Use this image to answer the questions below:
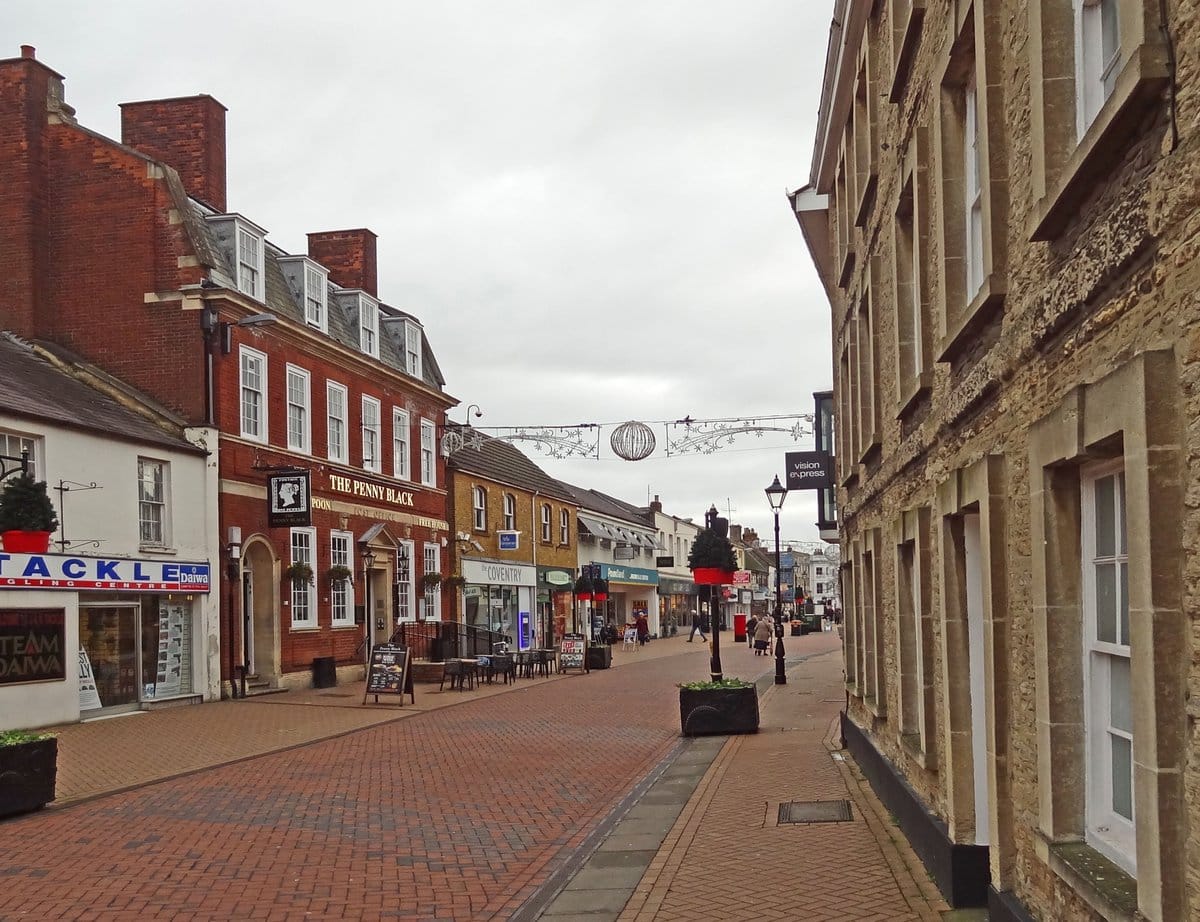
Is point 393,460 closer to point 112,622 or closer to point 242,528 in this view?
point 242,528

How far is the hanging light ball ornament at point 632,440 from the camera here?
28.4 metres

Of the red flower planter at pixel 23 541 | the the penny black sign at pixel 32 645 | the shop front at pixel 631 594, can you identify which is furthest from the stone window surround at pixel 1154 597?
the shop front at pixel 631 594

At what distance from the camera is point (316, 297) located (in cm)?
3167

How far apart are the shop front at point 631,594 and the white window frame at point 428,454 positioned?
78.6ft

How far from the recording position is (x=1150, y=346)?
4.20 metres

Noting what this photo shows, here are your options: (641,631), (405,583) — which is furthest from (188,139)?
(641,631)

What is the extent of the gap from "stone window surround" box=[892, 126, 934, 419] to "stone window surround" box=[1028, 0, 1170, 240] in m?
3.28

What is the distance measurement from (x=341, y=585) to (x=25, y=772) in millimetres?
18847

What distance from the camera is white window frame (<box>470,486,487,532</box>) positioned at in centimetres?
4131

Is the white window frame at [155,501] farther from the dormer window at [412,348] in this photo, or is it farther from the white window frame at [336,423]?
the dormer window at [412,348]

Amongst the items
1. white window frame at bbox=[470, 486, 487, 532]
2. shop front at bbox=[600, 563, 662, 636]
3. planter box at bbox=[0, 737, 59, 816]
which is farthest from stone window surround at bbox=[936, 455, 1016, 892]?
shop front at bbox=[600, 563, 662, 636]

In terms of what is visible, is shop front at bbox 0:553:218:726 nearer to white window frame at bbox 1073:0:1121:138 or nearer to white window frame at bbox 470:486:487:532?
white window frame at bbox 470:486:487:532

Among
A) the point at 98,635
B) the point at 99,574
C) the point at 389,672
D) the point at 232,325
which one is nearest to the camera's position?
→ the point at 99,574

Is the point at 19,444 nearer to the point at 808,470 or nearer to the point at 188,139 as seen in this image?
the point at 188,139
